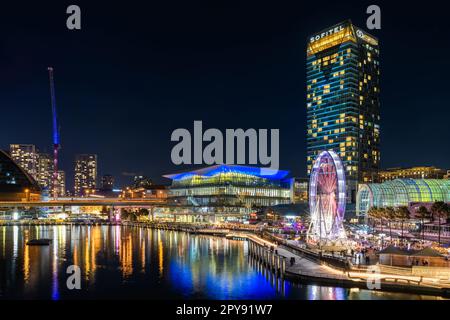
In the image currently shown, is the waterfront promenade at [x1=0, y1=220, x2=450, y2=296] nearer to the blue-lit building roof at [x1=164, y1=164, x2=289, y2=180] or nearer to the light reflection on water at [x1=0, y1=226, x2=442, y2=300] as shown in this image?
the light reflection on water at [x1=0, y1=226, x2=442, y2=300]

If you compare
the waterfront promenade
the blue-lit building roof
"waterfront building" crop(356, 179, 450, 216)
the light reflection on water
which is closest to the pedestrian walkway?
the waterfront promenade

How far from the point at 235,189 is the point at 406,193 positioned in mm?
76924

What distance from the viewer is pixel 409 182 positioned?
11631cm

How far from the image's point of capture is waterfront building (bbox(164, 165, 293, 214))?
583 feet

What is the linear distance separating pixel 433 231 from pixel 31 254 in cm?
6945

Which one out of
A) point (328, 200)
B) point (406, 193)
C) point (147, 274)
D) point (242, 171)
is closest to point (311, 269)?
point (147, 274)

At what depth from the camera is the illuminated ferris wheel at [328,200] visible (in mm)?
67188

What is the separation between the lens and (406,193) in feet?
373

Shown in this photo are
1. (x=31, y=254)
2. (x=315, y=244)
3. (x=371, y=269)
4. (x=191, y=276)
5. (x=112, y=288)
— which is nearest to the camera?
(x=371, y=269)

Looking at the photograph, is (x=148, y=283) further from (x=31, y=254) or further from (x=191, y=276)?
(x=31, y=254)

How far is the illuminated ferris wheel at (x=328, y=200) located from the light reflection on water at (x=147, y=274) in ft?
38.1

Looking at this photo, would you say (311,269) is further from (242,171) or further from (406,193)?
(242,171)

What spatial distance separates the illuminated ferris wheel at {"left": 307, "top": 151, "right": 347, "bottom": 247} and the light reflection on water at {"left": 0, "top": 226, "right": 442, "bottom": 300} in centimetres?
1161
